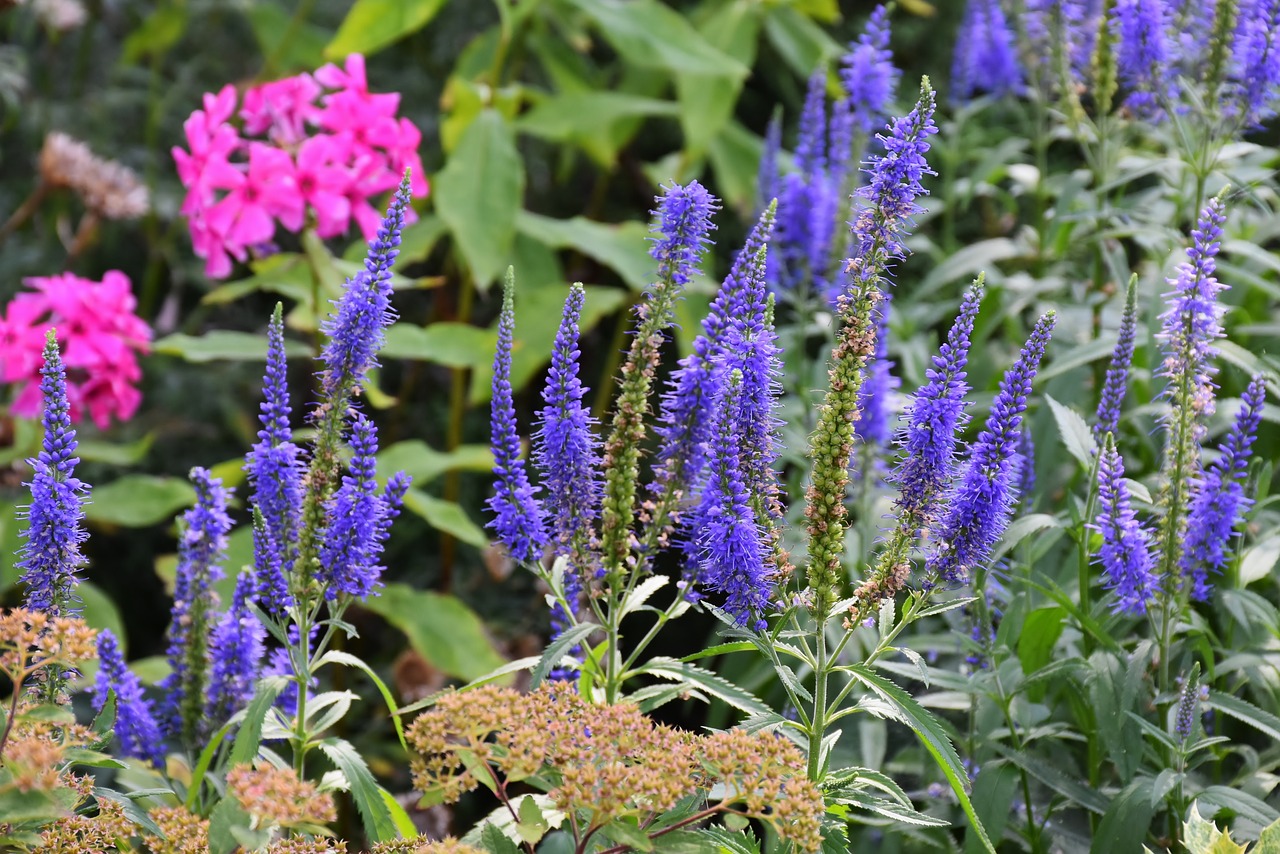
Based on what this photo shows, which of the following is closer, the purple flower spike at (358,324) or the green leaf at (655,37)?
the purple flower spike at (358,324)

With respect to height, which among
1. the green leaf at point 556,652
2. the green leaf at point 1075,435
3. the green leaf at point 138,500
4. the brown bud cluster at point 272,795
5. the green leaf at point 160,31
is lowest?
the green leaf at point 138,500

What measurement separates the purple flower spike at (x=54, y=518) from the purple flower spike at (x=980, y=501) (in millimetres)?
1129

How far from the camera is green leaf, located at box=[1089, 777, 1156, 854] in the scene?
78.5 inches

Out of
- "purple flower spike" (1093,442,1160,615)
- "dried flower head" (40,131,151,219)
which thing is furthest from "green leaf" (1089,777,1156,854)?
"dried flower head" (40,131,151,219)

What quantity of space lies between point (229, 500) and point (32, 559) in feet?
1.42

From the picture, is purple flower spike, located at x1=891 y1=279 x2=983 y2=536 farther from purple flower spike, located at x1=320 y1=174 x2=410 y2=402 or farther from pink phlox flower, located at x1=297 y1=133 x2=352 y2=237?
pink phlox flower, located at x1=297 y1=133 x2=352 y2=237

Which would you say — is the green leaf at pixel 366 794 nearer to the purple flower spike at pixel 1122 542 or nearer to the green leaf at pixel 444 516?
the green leaf at pixel 444 516

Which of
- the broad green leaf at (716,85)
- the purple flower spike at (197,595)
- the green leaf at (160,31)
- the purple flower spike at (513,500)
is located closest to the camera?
the purple flower spike at (513,500)

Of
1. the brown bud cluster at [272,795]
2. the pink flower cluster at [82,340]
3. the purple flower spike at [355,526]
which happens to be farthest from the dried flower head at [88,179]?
the brown bud cluster at [272,795]

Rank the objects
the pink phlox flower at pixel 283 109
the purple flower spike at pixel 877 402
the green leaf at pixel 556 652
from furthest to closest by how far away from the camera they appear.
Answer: the pink phlox flower at pixel 283 109
the purple flower spike at pixel 877 402
the green leaf at pixel 556 652

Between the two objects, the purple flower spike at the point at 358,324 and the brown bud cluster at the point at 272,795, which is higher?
the purple flower spike at the point at 358,324

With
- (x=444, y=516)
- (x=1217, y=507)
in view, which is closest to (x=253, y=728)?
(x=444, y=516)

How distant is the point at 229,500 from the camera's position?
2.15 metres

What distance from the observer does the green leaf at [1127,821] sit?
78.5 inches
